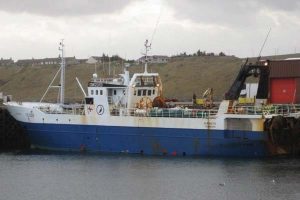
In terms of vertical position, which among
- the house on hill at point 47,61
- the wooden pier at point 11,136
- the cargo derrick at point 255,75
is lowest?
the wooden pier at point 11,136

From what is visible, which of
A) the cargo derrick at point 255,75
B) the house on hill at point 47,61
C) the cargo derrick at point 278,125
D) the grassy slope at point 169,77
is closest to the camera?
the cargo derrick at point 278,125

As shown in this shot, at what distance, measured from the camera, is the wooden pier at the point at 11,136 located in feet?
178

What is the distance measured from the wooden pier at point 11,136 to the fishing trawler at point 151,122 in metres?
2.03

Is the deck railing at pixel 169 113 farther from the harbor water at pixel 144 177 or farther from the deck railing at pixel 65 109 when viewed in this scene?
the deck railing at pixel 65 109

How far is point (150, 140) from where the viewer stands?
47969mm

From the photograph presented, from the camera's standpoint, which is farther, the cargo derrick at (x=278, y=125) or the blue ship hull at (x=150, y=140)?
the blue ship hull at (x=150, y=140)

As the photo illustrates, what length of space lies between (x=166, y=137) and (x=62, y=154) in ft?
22.8

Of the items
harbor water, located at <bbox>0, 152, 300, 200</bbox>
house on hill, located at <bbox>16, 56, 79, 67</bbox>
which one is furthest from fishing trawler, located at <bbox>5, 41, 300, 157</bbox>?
house on hill, located at <bbox>16, 56, 79, 67</bbox>

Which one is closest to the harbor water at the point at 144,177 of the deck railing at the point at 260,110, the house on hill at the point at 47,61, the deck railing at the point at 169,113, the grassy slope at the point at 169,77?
the deck railing at the point at 169,113

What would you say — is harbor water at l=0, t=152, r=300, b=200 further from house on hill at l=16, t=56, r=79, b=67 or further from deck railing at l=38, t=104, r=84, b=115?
house on hill at l=16, t=56, r=79, b=67

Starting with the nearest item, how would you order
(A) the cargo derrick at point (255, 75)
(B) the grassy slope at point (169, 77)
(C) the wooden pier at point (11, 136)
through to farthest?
(A) the cargo derrick at point (255, 75)
(C) the wooden pier at point (11, 136)
(B) the grassy slope at point (169, 77)

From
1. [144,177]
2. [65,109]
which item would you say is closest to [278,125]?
[144,177]

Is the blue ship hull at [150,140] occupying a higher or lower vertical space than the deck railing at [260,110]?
lower

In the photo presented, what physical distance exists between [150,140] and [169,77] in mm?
48450
